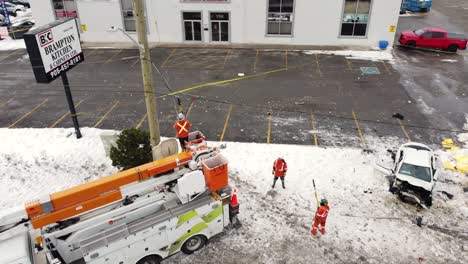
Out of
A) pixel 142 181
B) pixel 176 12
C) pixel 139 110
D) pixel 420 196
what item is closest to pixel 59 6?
pixel 176 12

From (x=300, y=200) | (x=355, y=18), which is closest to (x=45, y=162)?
(x=300, y=200)

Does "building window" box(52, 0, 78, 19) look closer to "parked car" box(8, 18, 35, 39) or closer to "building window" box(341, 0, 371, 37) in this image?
"parked car" box(8, 18, 35, 39)

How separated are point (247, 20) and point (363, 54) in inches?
429

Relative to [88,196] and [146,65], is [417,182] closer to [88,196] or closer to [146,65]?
[146,65]

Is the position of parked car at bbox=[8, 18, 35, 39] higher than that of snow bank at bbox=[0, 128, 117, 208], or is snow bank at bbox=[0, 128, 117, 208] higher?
parked car at bbox=[8, 18, 35, 39]

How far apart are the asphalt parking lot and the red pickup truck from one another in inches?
42.0

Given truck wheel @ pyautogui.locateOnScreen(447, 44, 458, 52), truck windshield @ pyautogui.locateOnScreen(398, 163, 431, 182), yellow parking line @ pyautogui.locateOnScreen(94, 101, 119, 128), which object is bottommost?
yellow parking line @ pyautogui.locateOnScreen(94, 101, 119, 128)

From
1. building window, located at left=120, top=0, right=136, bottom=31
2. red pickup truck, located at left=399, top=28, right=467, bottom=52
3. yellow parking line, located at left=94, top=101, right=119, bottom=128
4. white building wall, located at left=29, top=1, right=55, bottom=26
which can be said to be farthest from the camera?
white building wall, located at left=29, top=1, right=55, bottom=26

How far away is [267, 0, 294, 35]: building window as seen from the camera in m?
31.2

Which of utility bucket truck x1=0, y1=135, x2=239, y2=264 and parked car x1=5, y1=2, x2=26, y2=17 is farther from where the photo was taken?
parked car x1=5, y1=2, x2=26, y2=17

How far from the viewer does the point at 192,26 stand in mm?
33125

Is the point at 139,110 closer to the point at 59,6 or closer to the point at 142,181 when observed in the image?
the point at 142,181

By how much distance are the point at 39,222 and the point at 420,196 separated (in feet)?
40.3

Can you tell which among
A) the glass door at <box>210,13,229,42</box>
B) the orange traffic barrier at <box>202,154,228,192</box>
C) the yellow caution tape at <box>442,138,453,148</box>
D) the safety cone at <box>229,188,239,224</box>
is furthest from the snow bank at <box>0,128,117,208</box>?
the glass door at <box>210,13,229,42</box>
